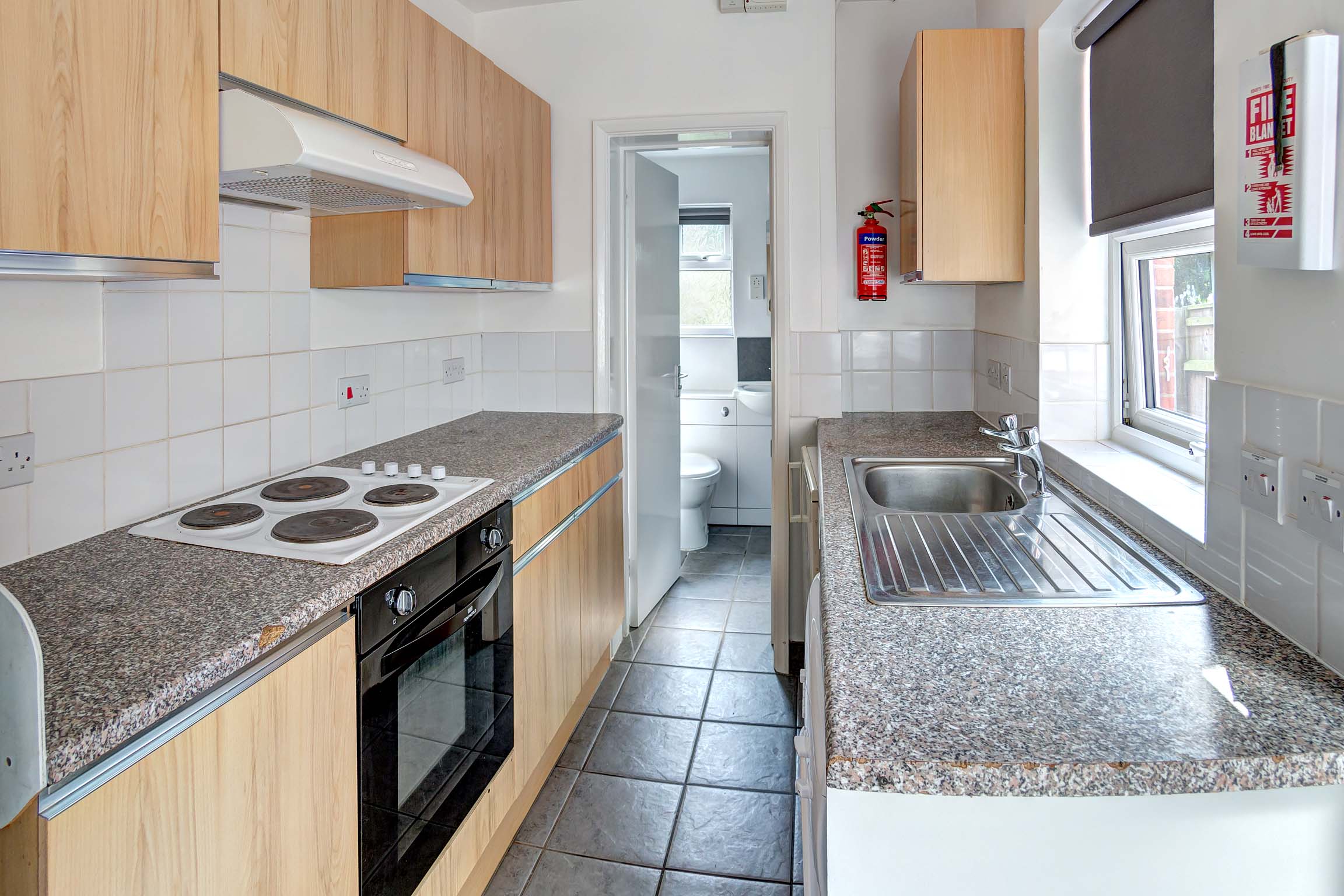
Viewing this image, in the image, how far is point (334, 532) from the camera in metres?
1.60

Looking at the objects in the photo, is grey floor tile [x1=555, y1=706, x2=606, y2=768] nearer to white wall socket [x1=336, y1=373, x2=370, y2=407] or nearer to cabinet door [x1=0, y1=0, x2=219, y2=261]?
white wall socket [x1=336, y1=373, x2=370, y2=407]

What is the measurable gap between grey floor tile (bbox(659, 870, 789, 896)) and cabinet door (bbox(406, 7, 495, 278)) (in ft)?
5.38

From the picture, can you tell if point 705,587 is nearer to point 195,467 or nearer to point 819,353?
point 819,353

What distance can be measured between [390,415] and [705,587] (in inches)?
76.2

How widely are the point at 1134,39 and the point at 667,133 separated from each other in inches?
64.4

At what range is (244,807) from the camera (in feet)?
3.86

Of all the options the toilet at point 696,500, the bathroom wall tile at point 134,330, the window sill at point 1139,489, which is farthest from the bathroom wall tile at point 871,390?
the bathroom wall tile at point 134,330

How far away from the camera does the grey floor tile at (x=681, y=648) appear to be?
3299 millimetres

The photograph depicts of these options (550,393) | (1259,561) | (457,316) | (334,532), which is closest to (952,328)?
(550,393)

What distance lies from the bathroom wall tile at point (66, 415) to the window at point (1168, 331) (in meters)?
2.21

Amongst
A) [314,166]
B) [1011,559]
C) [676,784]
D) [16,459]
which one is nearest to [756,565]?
[676,784]

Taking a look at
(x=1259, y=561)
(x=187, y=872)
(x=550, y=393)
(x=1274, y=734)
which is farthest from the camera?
(x=550, y=393)

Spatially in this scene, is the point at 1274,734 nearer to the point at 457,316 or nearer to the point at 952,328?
the point at 952,328

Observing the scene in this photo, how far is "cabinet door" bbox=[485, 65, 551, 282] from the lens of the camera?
2730 mm
